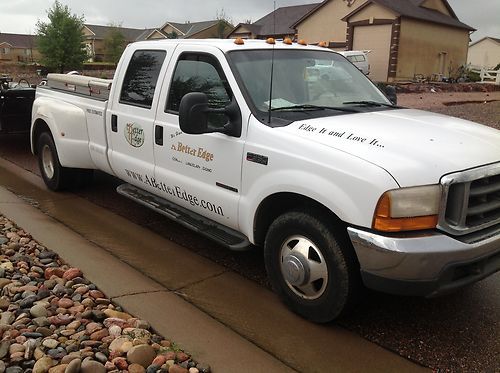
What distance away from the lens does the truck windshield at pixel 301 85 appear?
12.7ft

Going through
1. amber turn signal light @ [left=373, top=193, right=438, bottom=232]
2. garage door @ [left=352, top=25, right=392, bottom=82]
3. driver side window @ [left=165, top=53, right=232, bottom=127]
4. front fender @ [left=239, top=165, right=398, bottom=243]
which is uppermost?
garage door @ [left=352, top=25, right=392, bottom=82]

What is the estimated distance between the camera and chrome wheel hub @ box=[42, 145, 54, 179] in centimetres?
661

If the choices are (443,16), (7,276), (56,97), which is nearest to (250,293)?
(7,276)

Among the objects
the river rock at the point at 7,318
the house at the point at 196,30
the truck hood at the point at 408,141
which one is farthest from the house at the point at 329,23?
the river rock at the point at 7,318

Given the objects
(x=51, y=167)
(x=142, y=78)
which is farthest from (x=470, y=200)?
(x=51, y=167)

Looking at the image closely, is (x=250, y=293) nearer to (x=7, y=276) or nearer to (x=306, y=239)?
(x=306, y=239)

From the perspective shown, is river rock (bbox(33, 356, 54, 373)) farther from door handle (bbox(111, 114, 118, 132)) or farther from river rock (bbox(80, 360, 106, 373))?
door handle (bbox(111, 114, 118, 132))

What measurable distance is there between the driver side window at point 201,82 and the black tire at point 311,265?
3.48ft

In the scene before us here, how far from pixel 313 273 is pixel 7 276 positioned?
7.26 feet

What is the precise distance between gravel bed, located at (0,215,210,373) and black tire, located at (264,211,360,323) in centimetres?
89

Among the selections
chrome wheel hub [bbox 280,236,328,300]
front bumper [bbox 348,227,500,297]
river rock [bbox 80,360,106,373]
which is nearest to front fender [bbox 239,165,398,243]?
front bumper [bbox 348,227,500,297]

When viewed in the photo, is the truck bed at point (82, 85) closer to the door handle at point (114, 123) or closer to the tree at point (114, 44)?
the door handle at point (114, 123)

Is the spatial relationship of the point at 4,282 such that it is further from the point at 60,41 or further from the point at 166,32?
the point at 166,32

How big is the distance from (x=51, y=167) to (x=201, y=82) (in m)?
3.24
